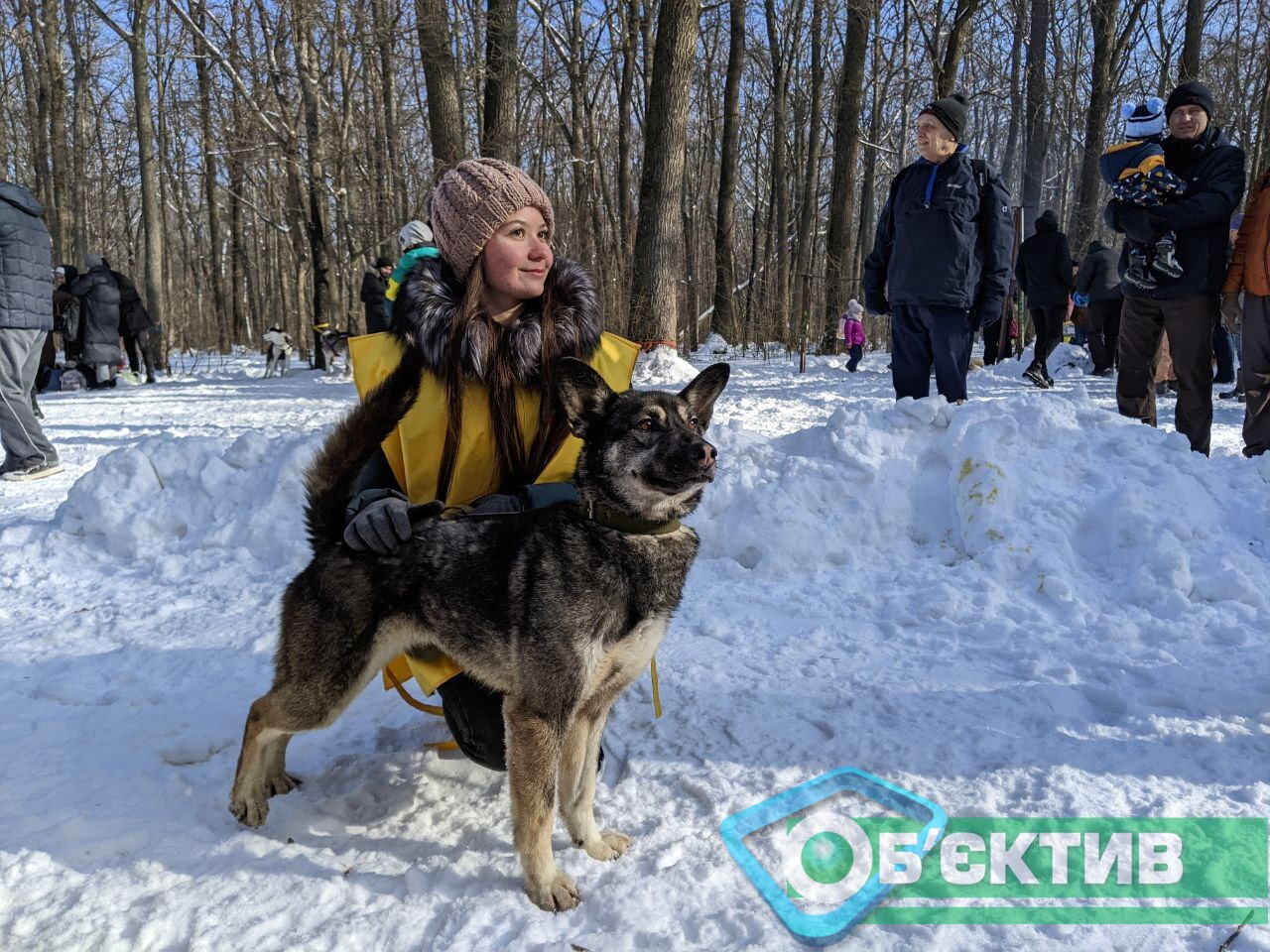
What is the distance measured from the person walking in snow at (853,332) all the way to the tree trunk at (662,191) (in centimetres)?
393

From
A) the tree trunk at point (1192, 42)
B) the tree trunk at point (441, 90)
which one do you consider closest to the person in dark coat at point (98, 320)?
the tree trunk at point (441, 90)

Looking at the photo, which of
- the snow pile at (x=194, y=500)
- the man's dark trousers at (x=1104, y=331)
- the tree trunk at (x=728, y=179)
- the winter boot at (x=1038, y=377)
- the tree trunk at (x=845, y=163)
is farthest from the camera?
the tree trunk at (x=728, y=179)

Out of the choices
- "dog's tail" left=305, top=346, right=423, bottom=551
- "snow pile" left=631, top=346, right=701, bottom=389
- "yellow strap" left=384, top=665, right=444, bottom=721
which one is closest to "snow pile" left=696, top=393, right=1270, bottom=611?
"yellow strap" left=384, top=665, right=444, bottom=721

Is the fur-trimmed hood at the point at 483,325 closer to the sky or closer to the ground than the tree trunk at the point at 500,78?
closer to the ground

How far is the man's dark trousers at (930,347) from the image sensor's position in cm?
579

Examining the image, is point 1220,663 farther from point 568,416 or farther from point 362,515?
point 362,515

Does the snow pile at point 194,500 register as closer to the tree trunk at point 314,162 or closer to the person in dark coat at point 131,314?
the tree trunk at point 314,162

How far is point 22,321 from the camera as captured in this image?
6254 mm

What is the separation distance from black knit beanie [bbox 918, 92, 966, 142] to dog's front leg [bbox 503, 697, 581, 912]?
540 cm

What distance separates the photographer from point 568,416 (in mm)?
2279

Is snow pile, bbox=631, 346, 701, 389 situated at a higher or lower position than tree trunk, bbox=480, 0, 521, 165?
lower

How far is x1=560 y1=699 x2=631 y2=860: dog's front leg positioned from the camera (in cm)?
229

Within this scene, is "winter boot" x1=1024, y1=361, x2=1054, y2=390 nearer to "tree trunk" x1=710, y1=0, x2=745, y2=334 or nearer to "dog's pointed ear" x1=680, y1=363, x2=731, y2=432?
"tree trunk" x1=710, y1=0, x2=745, y2=334

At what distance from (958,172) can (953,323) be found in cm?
112
